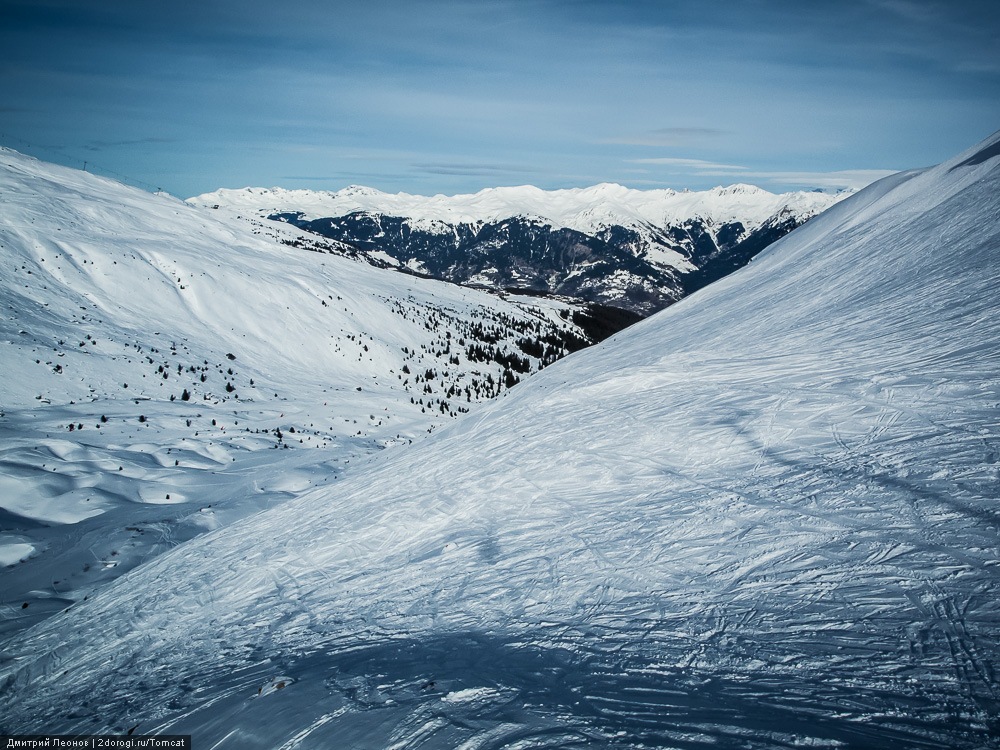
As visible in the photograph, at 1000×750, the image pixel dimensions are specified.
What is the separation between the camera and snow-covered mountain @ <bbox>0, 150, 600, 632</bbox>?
10.6 meters

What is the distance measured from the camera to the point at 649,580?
479 cm

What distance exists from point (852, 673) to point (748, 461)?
301cm

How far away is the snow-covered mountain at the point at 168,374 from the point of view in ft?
34.9

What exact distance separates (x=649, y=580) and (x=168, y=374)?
21952 millimetres

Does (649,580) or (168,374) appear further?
(168,374)

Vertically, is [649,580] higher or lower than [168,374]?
lower

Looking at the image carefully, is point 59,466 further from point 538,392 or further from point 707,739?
point 707,739

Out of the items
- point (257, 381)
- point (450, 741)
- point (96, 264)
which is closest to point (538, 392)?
point (450, 741)

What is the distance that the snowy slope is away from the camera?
3.36 meters

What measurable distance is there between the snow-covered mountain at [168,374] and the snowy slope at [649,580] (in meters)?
2.85

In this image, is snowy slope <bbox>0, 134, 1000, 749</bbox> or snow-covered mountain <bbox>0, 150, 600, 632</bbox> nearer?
snowy slope <bbox>0, 134, 1000, 749</bbox>

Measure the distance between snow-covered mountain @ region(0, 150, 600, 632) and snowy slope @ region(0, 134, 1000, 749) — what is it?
112 inches

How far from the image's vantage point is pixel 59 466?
12047mm

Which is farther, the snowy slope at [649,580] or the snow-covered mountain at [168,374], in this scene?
the snow-covered mountain at [168,374]
